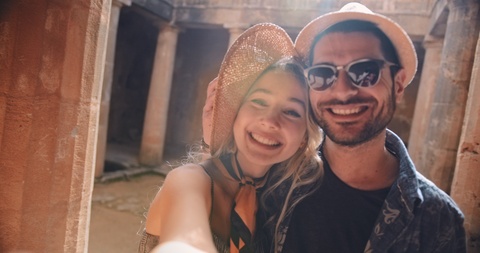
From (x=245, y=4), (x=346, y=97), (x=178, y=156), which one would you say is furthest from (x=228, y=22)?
(x=346, y=97)

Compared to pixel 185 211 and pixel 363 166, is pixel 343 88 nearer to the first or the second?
pixel 363 166

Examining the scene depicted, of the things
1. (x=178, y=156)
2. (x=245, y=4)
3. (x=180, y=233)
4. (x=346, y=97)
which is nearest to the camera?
(x=180, y=233)

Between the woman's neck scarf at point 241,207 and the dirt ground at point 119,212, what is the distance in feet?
6.64

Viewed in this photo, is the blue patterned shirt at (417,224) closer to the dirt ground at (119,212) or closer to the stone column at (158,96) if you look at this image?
the dirt ground at (119,212)

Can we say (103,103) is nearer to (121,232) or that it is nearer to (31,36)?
(121,232)

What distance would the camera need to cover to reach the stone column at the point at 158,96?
31.2 feet

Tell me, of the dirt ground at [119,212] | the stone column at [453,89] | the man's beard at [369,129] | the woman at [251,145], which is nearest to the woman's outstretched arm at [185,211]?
the woman at [251,145]

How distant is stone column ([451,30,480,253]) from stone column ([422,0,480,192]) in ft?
8.61

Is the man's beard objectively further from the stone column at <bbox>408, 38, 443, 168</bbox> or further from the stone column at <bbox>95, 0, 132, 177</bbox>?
the stone column at <bbox>95, 0, 132, 177</bbox>

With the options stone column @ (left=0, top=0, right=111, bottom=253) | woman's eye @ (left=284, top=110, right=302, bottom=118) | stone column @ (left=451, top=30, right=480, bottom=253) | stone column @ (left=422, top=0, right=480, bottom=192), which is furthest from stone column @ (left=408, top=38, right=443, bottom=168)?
stone column @ (left=0, top=0, right=111, bottom=253)

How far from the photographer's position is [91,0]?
195 centimetres

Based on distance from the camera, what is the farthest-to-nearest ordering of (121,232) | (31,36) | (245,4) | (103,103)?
(245,4) → (103,103) → (121,232) → (31,36)

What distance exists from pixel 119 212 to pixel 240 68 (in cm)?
541

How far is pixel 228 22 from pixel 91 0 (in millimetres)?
7155
